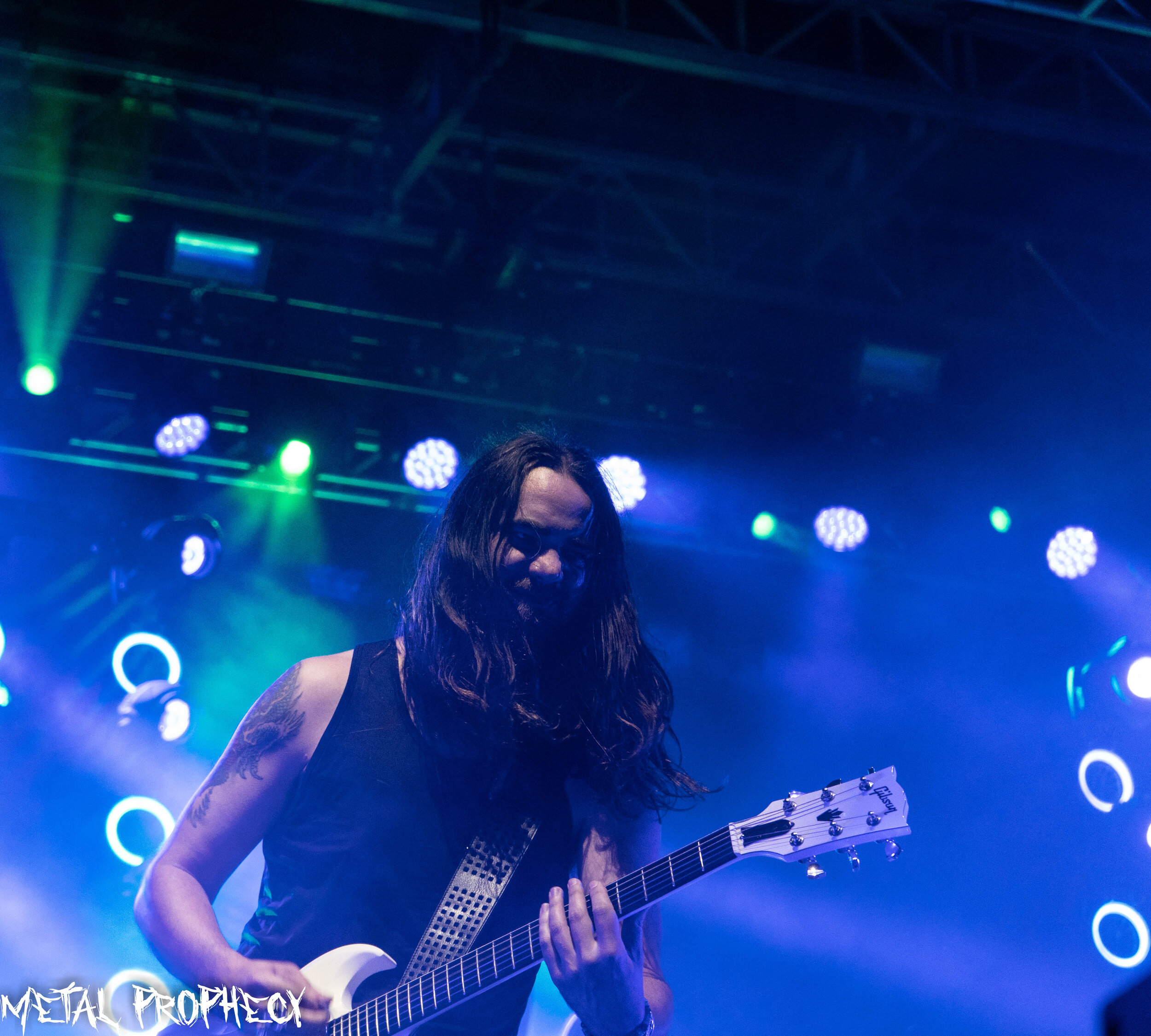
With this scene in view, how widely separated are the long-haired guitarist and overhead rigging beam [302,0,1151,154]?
107 inches

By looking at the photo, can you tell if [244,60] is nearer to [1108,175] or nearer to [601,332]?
[601,332]

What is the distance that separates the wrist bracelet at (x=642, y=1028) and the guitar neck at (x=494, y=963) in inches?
6.6

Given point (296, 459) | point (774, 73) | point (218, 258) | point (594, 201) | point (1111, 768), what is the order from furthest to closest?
1. point (1111, 768)
2. point (594, 201)
3. point (296, 459)
4. point (218, 258)
5. point (774, 73)

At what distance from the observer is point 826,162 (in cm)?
632

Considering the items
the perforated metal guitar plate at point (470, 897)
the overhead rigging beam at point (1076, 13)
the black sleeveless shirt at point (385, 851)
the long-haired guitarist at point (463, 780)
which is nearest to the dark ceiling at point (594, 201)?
the overhead rigging beam at point (1076, 13)

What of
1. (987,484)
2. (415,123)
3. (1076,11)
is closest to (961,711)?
(987,484)

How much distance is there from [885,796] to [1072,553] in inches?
195

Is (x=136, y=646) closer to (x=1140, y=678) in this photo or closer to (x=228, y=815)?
(x=228, y=815)

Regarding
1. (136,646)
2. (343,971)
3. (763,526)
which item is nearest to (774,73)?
(763,526)

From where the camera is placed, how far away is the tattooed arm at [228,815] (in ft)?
7.66

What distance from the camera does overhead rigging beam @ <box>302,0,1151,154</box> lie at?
4688 millimetres

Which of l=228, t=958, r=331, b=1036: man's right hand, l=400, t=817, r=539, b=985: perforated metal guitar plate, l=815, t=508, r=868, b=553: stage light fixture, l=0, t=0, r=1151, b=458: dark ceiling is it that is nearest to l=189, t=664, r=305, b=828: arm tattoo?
l=228, t=958, r=331, b=1036: man's right hand

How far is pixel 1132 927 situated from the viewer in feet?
22.0

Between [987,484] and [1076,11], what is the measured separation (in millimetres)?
2807
